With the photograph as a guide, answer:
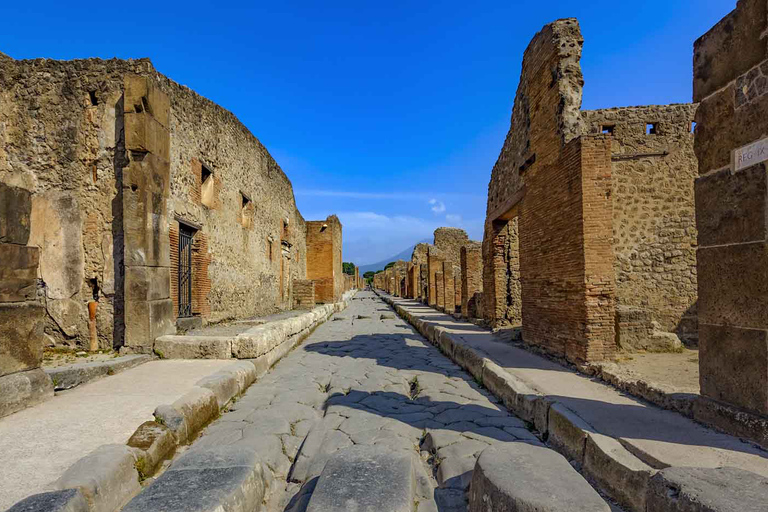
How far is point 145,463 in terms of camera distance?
249 centimetres

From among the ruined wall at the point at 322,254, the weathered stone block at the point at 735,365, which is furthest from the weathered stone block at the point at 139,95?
the ruined wall at the point at 322,254

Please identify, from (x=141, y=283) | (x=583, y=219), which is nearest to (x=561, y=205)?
(x=583, y=219)

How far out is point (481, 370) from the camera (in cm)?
493

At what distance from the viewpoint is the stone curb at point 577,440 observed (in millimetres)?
2184

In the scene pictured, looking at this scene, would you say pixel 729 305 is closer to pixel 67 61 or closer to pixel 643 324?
pixel 643 324

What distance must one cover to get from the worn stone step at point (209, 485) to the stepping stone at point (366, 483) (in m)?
0.37

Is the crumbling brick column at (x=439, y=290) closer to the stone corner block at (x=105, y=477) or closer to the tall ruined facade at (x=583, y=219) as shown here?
the tall ruined facade at (x=583, y=219)

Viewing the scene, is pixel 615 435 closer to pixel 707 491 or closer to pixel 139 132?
pixel 707 491

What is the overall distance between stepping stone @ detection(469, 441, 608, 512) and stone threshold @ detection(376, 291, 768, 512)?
378 mm

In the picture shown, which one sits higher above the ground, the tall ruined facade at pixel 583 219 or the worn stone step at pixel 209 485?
the tall ruined facade at pixel 583 219

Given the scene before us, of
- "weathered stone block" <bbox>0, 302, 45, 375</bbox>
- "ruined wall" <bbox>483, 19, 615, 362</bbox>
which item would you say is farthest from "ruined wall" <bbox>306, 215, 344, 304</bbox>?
"weathered stone block" <bbox>0, 302, 45, 375</bbox>

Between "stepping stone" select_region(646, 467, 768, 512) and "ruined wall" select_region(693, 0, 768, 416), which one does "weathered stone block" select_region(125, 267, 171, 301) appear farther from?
"ruined wall" select_region(693, 0, 768, 416)

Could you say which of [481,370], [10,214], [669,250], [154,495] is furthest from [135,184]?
[669,250]

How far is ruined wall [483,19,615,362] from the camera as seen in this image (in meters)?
4.87
